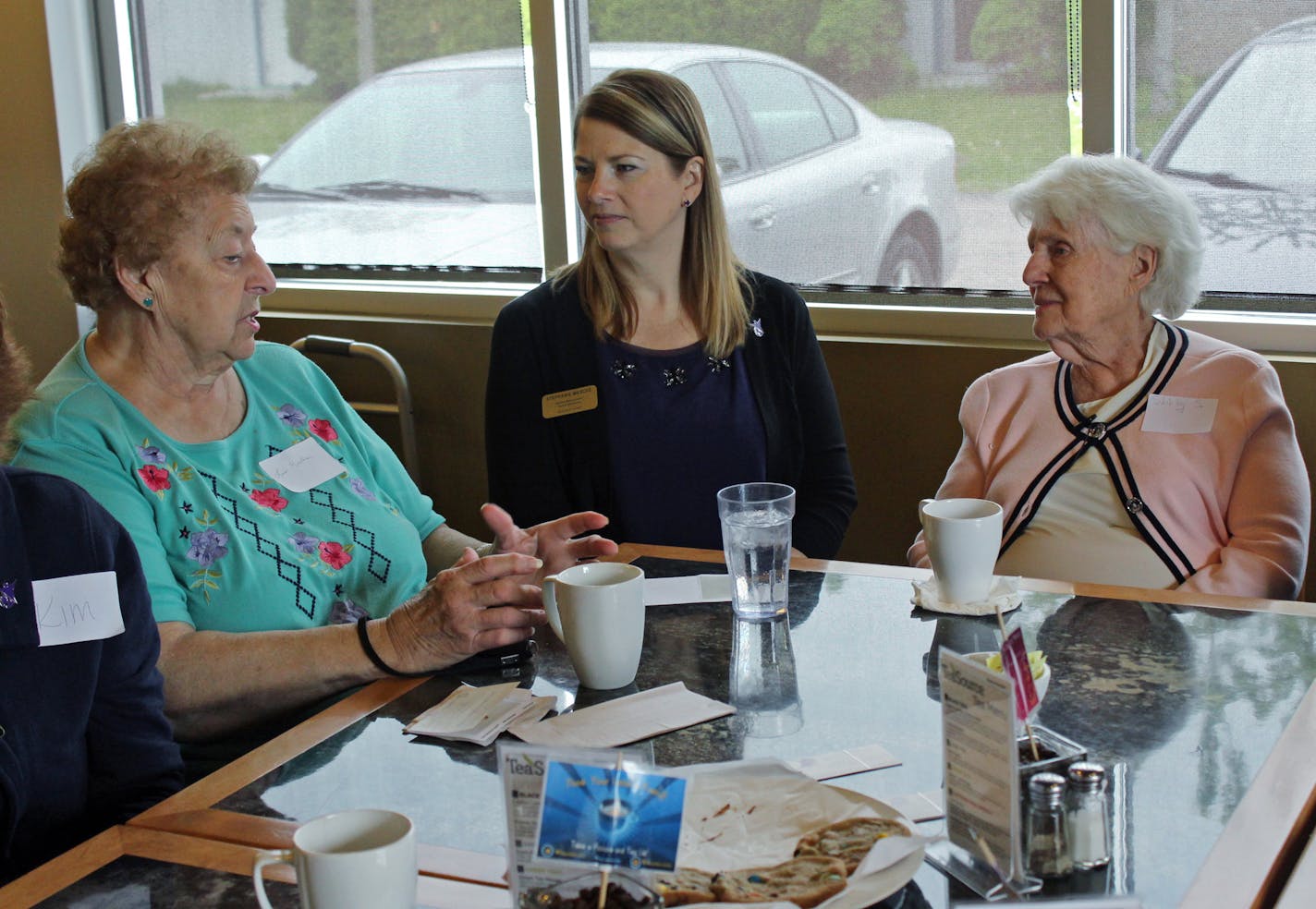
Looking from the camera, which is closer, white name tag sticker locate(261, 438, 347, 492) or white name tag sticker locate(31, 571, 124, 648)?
white name tag sticker locate(31, 571, 124, 648)

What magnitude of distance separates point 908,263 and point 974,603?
170 cm

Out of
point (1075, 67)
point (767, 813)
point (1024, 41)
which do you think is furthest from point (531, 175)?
point (767, 813)

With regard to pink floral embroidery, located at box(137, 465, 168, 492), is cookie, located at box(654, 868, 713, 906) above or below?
below

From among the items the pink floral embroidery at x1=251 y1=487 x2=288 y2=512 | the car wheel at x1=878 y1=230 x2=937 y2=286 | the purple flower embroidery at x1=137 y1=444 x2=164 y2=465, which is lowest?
the pink floral embroidery at x1=251 y1=487 x2=288 y2=512

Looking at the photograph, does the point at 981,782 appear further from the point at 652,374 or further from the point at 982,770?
the point at 652,374

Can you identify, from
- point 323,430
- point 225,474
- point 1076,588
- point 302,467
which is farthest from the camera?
point 323,430

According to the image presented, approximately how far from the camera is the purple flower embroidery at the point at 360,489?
2076mm

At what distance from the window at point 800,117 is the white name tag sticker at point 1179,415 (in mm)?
845

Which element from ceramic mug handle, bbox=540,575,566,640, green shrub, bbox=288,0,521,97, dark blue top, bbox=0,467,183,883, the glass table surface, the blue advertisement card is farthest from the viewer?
green shrub, bbox=288,0,521,97

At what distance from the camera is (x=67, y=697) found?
1414 mm

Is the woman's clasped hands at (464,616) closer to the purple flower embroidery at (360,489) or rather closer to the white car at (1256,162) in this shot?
the purple flower embroidery at (360,489)

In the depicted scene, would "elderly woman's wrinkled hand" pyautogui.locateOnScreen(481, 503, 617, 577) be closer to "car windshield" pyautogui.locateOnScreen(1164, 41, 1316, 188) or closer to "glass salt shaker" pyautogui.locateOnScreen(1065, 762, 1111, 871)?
"glass salt shaker" pyautogui.locateOnScreen(1065, 762, 1111, 871)

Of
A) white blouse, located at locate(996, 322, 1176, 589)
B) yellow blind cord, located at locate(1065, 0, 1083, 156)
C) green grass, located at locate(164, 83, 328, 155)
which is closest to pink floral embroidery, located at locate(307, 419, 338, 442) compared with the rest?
white blouse, located at locate(996, 322, 1176, 589)

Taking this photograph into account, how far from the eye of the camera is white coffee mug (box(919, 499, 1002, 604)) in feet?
5.51
